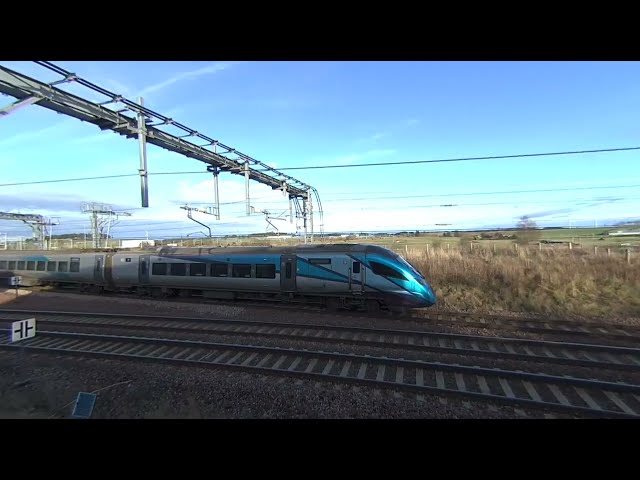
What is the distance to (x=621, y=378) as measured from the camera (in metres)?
7.10

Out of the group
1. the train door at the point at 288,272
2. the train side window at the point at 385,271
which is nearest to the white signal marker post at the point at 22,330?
the train door at the point at 288,272

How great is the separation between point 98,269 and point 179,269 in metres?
5.80

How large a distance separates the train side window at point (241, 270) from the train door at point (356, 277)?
14.9 ft

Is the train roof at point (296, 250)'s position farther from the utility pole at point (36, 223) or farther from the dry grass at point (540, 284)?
the utility pole at point (36, 223)

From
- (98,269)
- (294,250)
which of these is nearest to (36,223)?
(98,269)

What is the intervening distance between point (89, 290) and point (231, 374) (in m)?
16.5

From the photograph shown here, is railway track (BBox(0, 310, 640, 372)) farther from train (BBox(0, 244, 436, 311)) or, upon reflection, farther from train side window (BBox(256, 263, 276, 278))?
train side window (BBox(256, 263, 276, 278))

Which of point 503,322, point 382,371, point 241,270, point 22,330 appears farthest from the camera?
point 241,270

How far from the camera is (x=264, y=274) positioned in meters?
14.4

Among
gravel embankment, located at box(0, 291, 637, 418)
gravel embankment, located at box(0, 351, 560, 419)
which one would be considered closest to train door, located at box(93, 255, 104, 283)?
gravel embankment, located at box(0, 291, 637, 418)

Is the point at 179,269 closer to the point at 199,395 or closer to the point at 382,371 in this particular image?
the point at 199,395

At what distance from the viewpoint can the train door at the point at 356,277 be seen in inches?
493
